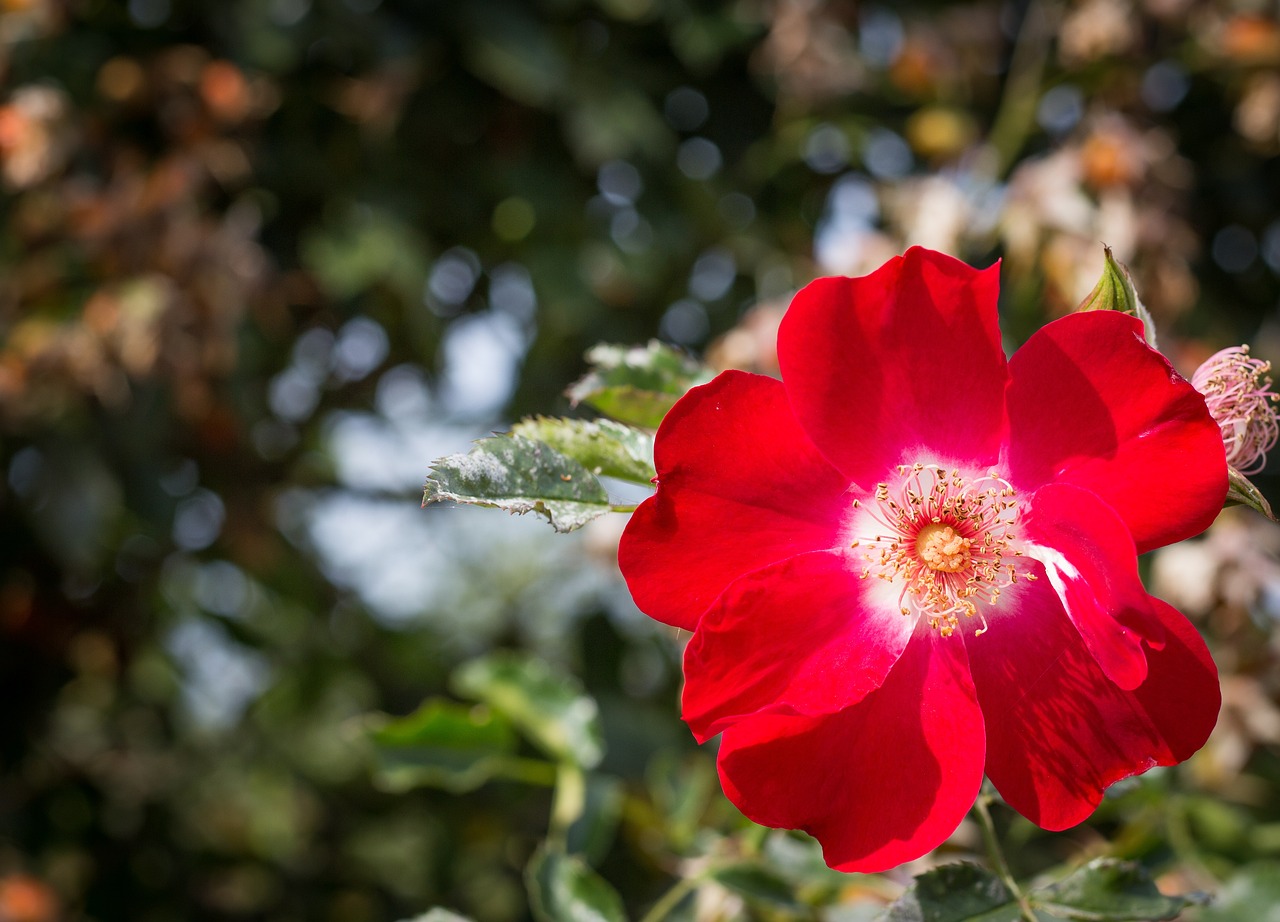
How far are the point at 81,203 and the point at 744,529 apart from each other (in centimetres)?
126

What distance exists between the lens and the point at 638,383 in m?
0.61

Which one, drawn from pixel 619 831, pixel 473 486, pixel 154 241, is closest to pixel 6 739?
pixel 154 241

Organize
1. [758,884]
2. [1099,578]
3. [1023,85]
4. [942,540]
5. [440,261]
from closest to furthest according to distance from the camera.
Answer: [1099,578], [942,540], [758,884], [1023,85], [440,261]

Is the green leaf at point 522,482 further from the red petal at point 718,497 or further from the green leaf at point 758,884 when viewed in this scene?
the green leaf at point 758,884

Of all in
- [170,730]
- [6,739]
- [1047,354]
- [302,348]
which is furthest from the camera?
[170,730]

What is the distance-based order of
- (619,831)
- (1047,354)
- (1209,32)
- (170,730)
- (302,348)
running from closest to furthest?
(1047,354)
(619,831)
(1209,32)
(302,348)
(170,730)

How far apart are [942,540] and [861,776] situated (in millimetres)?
133

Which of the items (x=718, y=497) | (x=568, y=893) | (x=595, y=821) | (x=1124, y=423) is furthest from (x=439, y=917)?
(x=1124, y=423)

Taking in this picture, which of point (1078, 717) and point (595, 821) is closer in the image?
point (1078, 717)

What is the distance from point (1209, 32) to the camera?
4.90ft

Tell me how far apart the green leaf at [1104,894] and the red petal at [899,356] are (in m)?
0.21

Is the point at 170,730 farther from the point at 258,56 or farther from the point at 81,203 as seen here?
the point at 258,56

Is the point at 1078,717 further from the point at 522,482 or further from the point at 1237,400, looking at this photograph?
the point at 522,482

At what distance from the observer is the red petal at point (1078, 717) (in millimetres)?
443
